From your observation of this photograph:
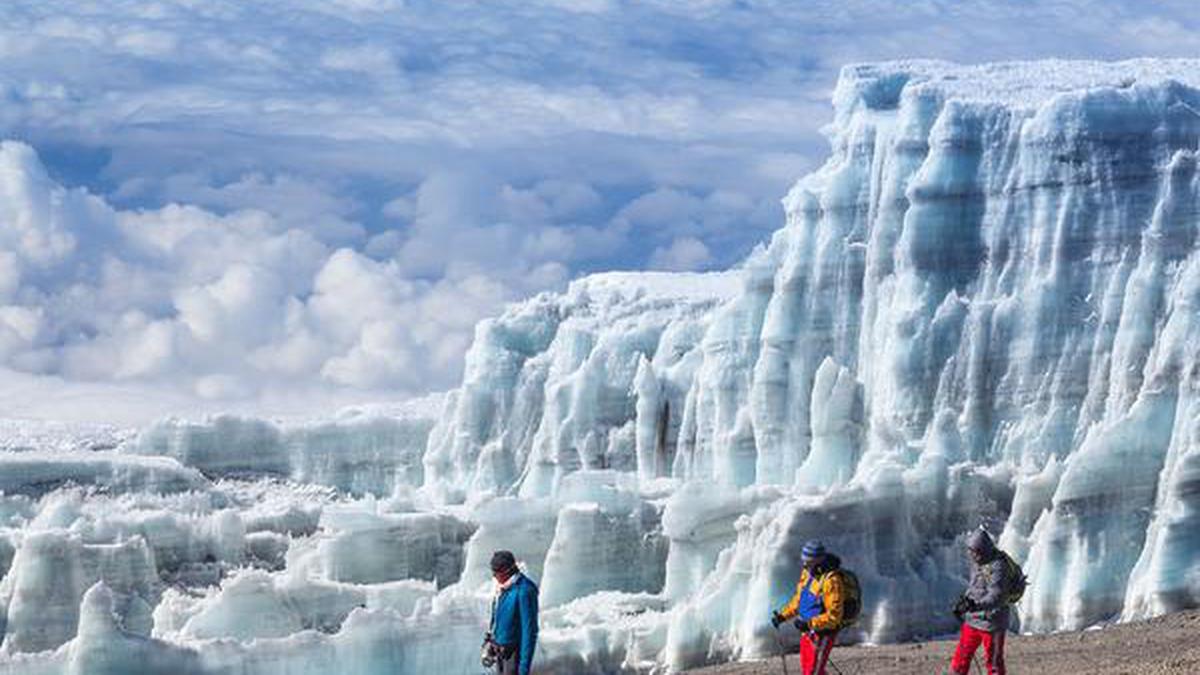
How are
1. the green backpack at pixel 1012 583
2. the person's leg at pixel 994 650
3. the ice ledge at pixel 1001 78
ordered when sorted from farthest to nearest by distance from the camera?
the ice ledge at pixel 1001 78 → the person's leg at pixel 994 650 → the green backpack at pixel 1012 583

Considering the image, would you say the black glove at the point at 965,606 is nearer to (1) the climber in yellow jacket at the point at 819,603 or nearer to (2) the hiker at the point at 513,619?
(1) the climber in yellow jacket at the point at 819,603

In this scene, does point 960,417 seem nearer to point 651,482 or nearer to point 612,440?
point 651,482

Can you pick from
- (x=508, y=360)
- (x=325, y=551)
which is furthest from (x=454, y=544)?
(x=508, y=360)

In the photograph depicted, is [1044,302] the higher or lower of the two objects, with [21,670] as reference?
higher

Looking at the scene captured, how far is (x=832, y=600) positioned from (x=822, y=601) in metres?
0.14

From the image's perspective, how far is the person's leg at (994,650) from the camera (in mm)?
22172

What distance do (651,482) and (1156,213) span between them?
13226 millimetres

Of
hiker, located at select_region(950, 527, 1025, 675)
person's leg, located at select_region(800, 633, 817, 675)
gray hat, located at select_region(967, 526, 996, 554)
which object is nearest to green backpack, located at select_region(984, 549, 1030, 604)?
hiker, located at select_region(950, 527, 1025, 675)

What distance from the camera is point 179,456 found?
56.0 meters

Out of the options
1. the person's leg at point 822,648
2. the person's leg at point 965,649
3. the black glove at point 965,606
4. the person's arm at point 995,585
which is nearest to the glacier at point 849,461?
the person's leg at point 965,649

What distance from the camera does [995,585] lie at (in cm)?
2186

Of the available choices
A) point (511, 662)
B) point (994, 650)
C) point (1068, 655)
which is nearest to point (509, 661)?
point (511, 662)

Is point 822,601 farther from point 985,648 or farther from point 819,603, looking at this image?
point 985,648

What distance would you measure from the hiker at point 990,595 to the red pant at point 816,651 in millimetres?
1292
